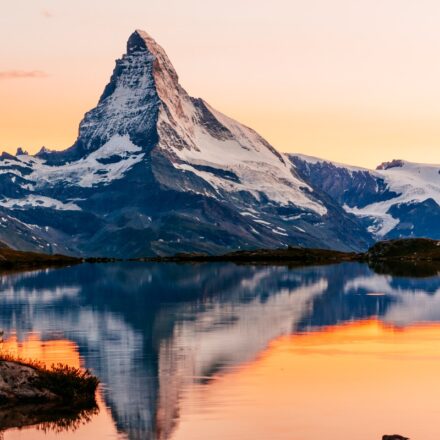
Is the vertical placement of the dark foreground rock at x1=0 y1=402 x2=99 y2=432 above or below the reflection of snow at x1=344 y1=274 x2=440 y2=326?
below

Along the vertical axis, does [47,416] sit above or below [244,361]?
below

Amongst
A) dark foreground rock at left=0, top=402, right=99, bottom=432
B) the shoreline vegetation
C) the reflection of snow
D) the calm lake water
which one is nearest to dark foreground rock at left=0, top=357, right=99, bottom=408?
the shoreline vegetation

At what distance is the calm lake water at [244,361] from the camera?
67188 millimetres

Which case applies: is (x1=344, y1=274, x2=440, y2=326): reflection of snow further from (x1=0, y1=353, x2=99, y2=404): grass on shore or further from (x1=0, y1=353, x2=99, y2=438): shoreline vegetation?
(x1=0, y1=353, x2=99, y2=438): shoreline vegetation

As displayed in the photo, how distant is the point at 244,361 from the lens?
96.5 metres

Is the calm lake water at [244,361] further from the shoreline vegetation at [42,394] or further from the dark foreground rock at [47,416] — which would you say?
the shoreline vegetation at [42,394]

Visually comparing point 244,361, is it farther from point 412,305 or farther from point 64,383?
point 412,305

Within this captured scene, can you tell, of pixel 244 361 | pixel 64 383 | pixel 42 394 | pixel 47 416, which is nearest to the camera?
pixel 47 416

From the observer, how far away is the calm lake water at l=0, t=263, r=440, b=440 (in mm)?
67188

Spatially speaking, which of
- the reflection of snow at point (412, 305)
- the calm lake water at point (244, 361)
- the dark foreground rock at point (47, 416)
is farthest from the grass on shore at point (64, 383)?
the reflection of snow at point (412, 305)

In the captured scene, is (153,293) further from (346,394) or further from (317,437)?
(317,437)

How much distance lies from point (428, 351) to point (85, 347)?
3017 centimetres

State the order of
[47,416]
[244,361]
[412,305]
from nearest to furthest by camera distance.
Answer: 1. [47,416]
2. [244,361]
3. [412,305]

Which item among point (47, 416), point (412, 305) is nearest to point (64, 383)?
point (47, 416)
